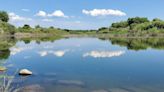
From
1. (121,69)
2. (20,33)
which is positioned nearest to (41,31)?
(20,33)

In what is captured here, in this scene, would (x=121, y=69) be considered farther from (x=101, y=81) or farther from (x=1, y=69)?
(x=1, y=69)

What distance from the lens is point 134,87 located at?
45.2 feet

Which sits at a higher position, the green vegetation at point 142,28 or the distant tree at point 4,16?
the distant tree at point 4,16

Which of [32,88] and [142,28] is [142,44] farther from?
[142,28]

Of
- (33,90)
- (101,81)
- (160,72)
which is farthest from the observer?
(160,72)

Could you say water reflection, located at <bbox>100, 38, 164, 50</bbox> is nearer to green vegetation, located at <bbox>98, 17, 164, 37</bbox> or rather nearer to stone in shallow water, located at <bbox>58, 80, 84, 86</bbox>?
stone in shallow water, located at <bbox>58, 80, 84, 86</bbox>

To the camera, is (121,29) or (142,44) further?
(121,29)

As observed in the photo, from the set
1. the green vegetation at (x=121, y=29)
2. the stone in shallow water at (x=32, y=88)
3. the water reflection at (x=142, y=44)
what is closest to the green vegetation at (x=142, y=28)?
the green vegetation at (x=121, y=29)

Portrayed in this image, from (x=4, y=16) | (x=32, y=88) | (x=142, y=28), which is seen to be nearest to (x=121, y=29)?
(x=142, y=28)

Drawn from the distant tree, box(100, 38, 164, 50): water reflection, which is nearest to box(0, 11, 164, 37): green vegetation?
the distant tree

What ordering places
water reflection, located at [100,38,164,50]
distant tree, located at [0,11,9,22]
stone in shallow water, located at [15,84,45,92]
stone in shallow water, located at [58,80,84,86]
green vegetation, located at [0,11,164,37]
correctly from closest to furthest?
stone in shallow water, located at [15,84,45,92], stone in shallow water, located at [58,80,84,86], water reflection, located at [100,38,164,50], green vegetation, located at [0,11,164,37], distant tree, located at [0,11,9,22]

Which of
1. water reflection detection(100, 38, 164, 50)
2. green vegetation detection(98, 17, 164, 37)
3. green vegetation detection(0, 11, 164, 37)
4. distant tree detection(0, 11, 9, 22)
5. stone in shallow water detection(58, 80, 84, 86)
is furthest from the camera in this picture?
distant tree detection(0, 11, 9, 22)

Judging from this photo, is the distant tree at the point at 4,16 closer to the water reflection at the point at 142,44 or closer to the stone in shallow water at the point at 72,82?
the water reflection at the point at 142,44

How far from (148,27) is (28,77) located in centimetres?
9660
